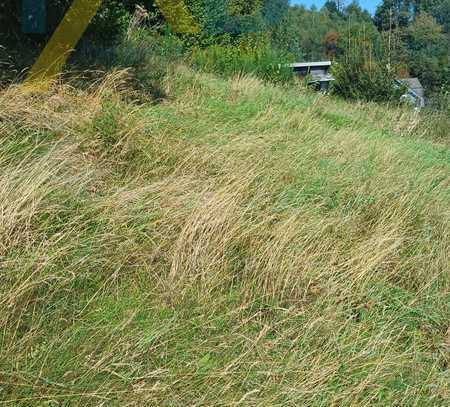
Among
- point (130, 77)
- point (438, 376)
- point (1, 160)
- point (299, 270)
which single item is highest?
point (130, 77)

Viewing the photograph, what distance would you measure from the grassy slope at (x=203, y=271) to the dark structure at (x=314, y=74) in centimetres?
857

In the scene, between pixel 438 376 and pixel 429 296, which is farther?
pixel 429 296

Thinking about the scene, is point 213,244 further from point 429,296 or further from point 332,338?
point 429,296

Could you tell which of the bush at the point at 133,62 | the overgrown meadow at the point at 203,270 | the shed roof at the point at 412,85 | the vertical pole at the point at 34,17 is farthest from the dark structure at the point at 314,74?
the overgrown meadow at the point at 203,270

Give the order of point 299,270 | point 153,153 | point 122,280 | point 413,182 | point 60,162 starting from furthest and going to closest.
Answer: point 413,182 < point 153,153 < point 60,162 < point 299,270 < point 122,280

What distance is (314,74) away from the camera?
59.7 feet

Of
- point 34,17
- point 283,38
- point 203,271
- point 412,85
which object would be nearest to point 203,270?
point 203,271

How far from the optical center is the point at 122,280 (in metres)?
2.29

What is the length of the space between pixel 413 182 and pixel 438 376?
2275 millimetres

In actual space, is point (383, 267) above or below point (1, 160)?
below

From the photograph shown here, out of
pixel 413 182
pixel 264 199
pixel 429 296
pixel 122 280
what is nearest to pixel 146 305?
pixel 122 280

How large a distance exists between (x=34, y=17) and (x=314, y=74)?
1407 cm

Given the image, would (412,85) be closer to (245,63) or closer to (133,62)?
(245,63)

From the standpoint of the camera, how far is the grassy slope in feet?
6.10
